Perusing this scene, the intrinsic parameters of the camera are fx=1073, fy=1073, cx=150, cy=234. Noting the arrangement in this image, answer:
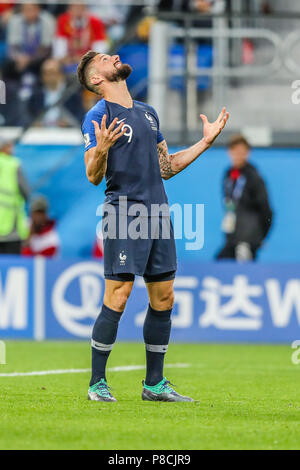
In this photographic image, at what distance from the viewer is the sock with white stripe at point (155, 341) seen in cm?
714

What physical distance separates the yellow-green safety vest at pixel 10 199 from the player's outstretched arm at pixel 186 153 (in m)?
7.23

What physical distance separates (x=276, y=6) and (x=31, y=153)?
4.70m

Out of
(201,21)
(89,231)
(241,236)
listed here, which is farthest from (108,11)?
(241,236)

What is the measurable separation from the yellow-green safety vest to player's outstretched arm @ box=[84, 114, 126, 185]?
25.5 feet

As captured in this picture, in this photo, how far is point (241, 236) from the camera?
14.0 meters

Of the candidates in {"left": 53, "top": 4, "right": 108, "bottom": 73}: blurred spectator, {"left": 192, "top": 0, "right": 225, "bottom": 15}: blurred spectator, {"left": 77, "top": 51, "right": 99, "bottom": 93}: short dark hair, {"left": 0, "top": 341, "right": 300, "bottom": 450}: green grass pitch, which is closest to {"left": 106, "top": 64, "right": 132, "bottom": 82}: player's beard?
{"left": 77, "top": 51, "right": 99, "bottom": 93}: short dark hair

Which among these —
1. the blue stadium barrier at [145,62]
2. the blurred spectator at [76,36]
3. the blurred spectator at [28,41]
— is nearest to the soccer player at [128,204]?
the blue stadium barrier at [145,62]

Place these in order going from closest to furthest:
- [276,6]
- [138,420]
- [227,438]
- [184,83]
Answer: [227,438] → [138,420] → [184,83] → [276,6]

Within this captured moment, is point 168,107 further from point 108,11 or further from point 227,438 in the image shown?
point 227,438

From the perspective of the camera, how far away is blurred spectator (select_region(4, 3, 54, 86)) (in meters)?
16.5

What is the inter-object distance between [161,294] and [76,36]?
33.7 feet

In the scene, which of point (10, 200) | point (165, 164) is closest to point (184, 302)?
point (10, 200)

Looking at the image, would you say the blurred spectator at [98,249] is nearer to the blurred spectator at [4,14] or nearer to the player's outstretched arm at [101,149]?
the blurred spectator at [4,14]
